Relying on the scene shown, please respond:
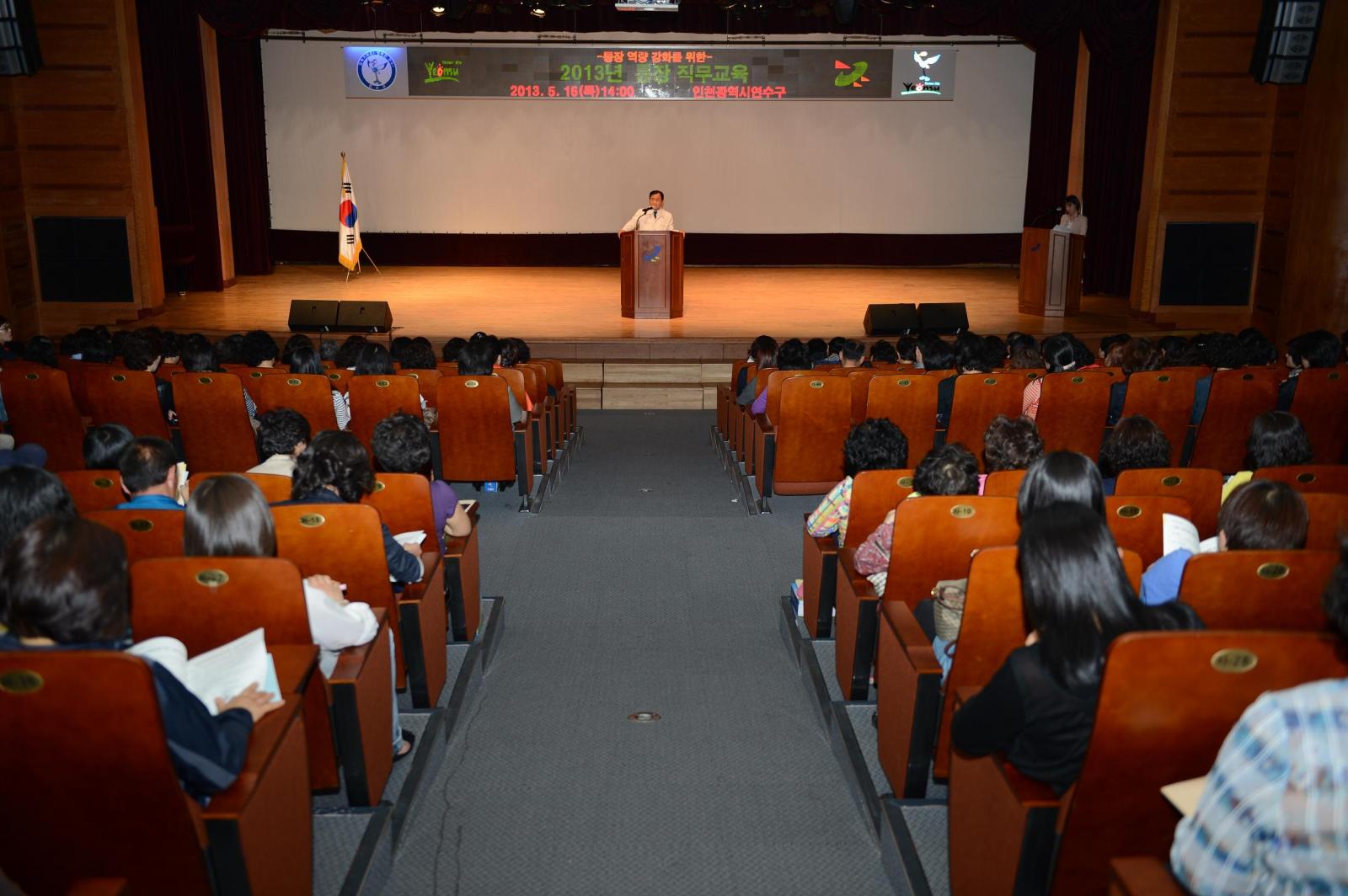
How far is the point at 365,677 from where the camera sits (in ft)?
8.21

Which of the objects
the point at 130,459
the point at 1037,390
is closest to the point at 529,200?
the point at 1037,390

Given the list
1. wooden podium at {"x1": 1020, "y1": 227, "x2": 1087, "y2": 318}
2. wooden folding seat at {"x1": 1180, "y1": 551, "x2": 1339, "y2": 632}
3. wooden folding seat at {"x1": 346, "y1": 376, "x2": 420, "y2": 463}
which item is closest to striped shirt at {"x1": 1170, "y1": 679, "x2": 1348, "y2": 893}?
wooden folding seat at {"x1": 1180, "y1": 551, "x2": 1339, "y2": 632}

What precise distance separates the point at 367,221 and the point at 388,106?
4.97ft

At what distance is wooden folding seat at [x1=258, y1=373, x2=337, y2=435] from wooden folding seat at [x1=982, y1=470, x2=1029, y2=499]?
3121mm

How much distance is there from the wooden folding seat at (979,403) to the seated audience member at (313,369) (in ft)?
9.86

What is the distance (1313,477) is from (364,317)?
768 cm

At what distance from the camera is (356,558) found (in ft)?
9.03

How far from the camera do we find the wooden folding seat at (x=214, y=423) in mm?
5105

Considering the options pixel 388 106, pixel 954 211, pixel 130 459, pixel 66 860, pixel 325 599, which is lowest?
pixel 66 860

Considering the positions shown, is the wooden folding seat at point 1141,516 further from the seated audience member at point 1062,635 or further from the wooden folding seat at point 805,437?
the wooden folding seat at point 805,437

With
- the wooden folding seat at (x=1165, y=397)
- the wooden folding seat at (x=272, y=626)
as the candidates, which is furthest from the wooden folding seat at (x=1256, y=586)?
the wooden folding seat at (x=1165, y=397)

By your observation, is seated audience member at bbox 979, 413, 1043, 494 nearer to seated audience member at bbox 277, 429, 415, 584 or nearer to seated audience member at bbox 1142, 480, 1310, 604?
seated audience member at bbox 1142, 480, 1310, 604

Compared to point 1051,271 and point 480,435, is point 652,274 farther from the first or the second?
point 480,435

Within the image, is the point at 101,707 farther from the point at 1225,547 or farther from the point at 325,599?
the point at 1225,547
